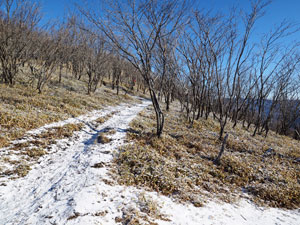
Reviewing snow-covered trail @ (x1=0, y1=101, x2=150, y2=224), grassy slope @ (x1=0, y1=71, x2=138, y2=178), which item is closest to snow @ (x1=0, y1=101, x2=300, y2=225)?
snow-covered trail @ (x1=0, y1=101, x2=150, y2=224)

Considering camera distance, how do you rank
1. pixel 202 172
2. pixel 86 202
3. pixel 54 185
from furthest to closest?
pixel 202 172 → pixel 54 185 → pixel 86 202

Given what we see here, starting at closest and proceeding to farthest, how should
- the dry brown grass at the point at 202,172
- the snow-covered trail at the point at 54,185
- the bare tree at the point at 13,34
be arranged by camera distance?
the snow-covered trail at the point at 54,185
the dry brown grass at the point at 202,172
the bare tree at the point at 13,34

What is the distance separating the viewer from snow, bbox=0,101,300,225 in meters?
3.07

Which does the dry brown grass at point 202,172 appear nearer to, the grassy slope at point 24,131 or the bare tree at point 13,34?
the grassy slope at point 24,131

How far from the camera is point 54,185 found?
4047 millimetres

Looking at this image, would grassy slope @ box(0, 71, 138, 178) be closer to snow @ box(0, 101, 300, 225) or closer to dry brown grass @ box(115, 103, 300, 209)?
snow @ box(0, 101, 300, 225)

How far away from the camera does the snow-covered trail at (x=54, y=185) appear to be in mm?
3021

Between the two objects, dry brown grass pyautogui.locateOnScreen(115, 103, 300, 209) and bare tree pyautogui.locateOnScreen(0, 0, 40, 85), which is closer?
dry brown grass pyautogui.locateOnScreen(115, 103, 300, 209)

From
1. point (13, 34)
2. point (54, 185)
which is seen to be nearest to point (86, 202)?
point (54, 185)

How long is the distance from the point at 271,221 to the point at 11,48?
63.3 ft

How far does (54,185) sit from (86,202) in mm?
1307

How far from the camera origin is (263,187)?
5676 millimetres

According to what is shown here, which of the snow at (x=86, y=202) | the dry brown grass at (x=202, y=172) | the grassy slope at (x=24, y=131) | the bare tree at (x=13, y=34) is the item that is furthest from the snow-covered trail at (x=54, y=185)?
the bare tree at (x=13, y=34)

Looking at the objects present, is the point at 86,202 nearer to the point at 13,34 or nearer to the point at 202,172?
the point at 202,172
